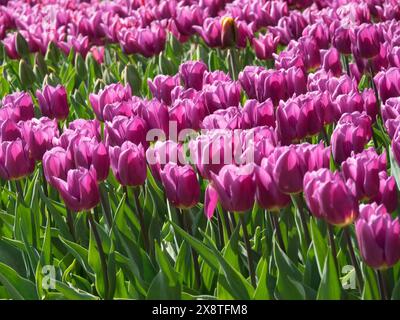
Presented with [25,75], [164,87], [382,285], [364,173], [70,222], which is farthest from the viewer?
[25,75]

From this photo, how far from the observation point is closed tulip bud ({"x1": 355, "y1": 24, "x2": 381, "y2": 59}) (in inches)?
140

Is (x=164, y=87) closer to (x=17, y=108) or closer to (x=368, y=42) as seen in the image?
(x=17, y=108)

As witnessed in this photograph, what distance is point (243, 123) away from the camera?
8.71 feet

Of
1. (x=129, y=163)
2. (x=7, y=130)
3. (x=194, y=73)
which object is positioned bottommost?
(x=129, y=163)

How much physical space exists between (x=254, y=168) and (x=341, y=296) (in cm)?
40

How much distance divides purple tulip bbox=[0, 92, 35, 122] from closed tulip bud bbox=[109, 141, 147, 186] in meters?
0.94

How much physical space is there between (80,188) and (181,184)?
0.29m

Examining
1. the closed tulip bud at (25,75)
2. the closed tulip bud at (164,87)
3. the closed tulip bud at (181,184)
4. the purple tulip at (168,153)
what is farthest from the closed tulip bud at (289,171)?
the closed tulip bud at (25,75)

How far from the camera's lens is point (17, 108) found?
10.6 feet

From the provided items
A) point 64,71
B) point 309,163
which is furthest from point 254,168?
point 64,71

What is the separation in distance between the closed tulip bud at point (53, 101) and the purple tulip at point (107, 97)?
9.7 inches

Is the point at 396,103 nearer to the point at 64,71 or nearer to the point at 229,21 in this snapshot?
the point at 229,21

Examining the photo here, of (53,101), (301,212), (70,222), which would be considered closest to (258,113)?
(301,212)

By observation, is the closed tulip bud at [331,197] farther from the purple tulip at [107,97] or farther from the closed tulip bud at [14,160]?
the purple tulip at [107,97]
